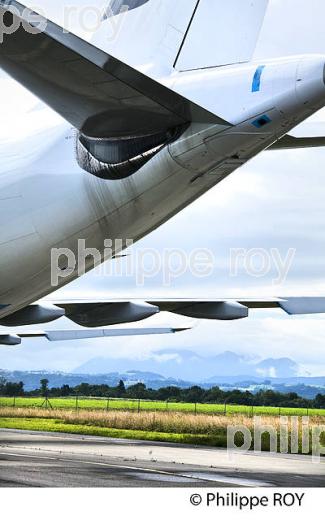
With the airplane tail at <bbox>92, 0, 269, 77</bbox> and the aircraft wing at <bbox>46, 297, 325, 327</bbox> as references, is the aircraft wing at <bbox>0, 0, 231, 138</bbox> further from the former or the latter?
the aircraft wing at <bbox>46, 297, 325, 327</bbox>

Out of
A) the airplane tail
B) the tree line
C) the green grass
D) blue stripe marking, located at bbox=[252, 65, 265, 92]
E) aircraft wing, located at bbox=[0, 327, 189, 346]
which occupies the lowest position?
the green grass

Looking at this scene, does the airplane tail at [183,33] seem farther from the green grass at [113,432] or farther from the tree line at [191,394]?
the tree line at [191,394]

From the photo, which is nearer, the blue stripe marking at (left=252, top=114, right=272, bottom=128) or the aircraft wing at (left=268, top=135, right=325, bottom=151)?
the blue stripe marking at (left=252, top=114, right=272, bottom=128)

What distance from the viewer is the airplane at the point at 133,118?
29.1 ft

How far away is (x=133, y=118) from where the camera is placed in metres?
10.1

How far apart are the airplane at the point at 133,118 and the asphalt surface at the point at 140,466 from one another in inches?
118

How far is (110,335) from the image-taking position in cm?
Result: 2692

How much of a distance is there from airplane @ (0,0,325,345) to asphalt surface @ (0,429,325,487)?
300 cm

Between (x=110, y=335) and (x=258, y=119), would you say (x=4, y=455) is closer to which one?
(x=110, y=335)

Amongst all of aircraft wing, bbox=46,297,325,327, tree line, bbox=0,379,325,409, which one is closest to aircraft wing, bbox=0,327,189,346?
aircraft wing, bbox=46,297,325,327

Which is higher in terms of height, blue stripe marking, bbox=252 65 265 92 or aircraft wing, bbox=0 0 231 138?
blue stripe marking, bbox=252 65 265 92

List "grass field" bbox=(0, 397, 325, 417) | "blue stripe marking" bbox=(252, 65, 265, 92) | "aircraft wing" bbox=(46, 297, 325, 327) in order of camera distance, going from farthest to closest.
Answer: "grass field" bbox=(0, 397, 325, 417)
"aircraft wing" bbox=(46, 297, 325, 327)
"blue stripe marking" bbox=(252, 65, 265, 92)

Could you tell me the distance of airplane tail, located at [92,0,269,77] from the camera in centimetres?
1154

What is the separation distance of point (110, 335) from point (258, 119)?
59.1 ft
